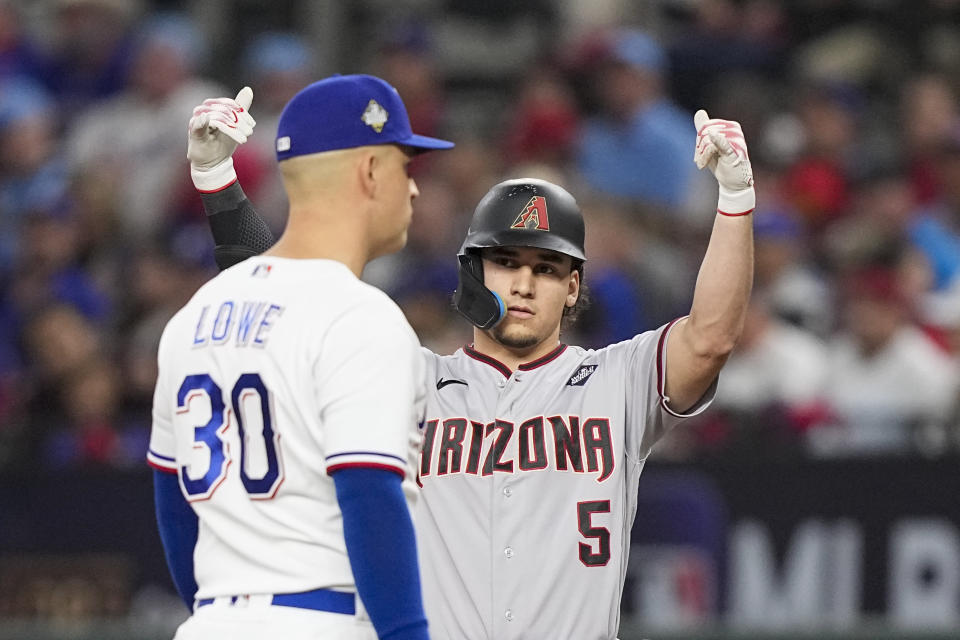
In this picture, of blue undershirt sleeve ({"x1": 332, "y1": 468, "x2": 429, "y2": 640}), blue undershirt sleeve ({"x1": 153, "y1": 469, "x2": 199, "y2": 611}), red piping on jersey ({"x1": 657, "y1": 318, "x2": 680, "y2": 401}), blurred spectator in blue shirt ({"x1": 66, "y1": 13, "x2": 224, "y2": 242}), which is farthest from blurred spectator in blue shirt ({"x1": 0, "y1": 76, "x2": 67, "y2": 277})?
blue undershirt sleeve ({"x1": 332, "y1": 468, "x2": 429, "y2": 640})

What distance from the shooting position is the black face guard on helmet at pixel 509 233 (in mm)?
3998

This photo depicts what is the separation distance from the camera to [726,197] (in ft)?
12.3

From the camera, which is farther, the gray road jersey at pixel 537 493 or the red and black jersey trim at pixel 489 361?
the red and black jersey trim at pixel 489 361

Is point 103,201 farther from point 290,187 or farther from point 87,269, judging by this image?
point 290,187

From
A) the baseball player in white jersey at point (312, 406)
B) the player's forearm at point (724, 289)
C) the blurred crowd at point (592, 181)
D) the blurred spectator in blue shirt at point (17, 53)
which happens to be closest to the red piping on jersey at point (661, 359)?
the player's forearm at point (724, 289)

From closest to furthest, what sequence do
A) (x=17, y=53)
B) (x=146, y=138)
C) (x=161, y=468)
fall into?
(x=161, y=468)
(x=146, y=138)
(x=17, y=53)

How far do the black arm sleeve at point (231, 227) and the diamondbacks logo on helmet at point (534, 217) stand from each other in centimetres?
66

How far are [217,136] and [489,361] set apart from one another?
89 centimetres

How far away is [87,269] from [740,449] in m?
4.04

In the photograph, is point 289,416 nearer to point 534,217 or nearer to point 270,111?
point 534,217

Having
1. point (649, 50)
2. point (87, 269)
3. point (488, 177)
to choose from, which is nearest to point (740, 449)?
point (488, 177)

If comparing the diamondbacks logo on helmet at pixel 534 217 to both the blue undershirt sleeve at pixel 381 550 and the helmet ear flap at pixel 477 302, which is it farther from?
the blue undershirt sleeve at pixel 381 550

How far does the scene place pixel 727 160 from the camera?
3.70 meters

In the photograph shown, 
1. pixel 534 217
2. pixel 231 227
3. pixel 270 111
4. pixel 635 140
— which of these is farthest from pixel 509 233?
pixel 270 111
